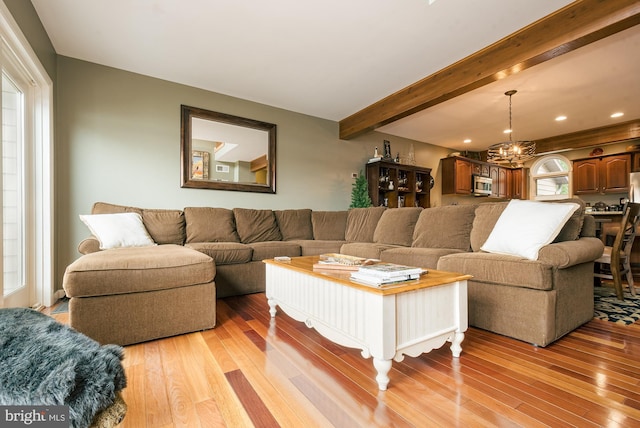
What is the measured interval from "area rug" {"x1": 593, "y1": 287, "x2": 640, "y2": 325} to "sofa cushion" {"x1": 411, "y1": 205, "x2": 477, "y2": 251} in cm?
108

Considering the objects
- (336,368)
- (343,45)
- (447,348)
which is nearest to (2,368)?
(336,368)

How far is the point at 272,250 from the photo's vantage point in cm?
320

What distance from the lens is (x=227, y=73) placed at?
334 centimetres

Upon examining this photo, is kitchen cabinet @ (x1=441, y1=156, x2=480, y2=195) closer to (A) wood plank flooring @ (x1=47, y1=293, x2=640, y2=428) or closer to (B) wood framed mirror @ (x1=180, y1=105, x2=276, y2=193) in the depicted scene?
(B) wood framed mirror @ (x1=180, y1=105, x2=276, y2=193)

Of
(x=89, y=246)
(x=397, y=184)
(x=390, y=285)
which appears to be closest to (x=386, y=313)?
(x=390, y=285)

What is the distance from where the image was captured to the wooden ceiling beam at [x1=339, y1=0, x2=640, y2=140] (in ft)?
6.82

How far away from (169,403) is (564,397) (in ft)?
5.40

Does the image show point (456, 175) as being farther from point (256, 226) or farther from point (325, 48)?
point (256, 226)

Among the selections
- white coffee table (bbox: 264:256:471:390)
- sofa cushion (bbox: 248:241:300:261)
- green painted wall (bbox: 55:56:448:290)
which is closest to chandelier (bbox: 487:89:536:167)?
green painted wall (bbox: 55:56:448:290)

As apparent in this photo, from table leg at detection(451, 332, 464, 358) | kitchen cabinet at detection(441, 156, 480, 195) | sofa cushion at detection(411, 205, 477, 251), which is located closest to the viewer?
table leg at detection(451, 332, 464, 358)

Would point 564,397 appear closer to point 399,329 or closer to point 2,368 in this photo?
point 399,329

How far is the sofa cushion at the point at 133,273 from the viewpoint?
168 cm

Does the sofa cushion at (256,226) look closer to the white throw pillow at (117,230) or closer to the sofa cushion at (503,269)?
the white throw pillow at (117,230)

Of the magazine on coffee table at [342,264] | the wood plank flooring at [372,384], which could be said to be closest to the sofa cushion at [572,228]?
the wood plank flooring at [372,384]
